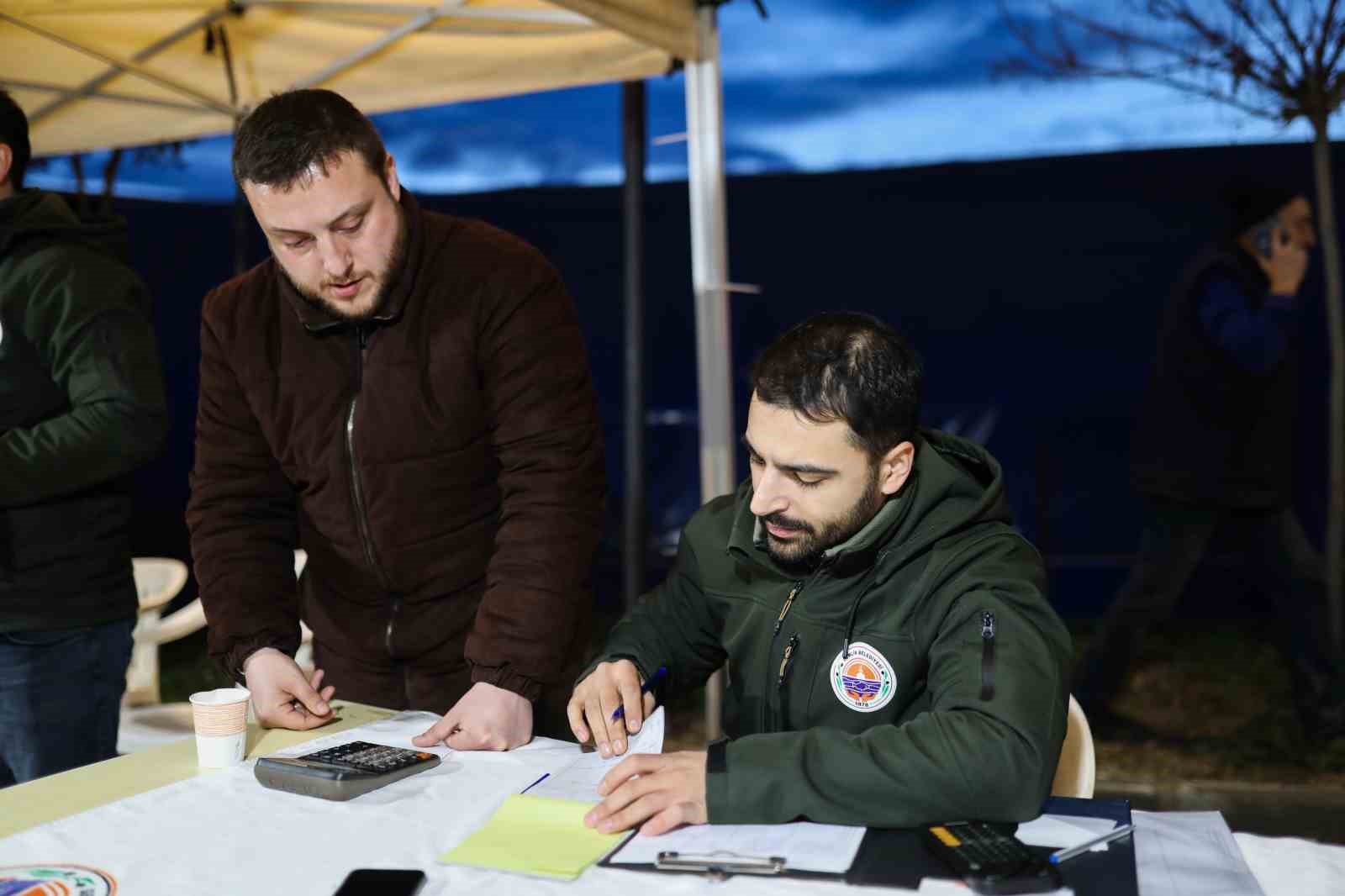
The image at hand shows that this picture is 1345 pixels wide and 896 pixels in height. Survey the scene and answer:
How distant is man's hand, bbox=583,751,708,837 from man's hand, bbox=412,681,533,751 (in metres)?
0.33

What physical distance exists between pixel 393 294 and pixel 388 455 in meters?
0.24

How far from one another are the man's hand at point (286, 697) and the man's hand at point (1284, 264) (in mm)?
3133

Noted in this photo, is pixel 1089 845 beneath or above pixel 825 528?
beneath

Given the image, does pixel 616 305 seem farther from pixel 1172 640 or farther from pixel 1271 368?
pixel 1271 368

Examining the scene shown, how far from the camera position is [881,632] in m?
1.58

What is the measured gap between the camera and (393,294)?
6.08 ft

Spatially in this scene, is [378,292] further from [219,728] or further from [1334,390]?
[1334,390]

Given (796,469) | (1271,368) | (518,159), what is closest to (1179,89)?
(1271,368)

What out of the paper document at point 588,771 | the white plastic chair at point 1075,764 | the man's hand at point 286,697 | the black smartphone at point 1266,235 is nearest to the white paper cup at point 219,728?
the man's hand at point 286,697

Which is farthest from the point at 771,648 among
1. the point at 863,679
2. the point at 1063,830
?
the point at 1063,830

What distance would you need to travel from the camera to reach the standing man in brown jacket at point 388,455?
1.74 meters

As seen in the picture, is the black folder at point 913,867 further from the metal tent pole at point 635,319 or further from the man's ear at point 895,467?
the metal tent pole at point 635,319

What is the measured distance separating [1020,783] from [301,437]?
1164mm

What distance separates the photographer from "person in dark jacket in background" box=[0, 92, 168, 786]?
1.91 m
